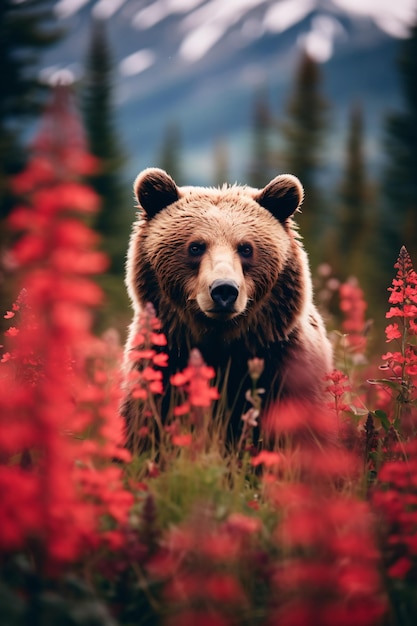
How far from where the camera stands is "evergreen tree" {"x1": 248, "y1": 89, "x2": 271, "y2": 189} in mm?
41722

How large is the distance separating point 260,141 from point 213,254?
42.5 metres

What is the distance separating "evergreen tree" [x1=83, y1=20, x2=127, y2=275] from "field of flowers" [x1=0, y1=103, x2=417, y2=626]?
27.8 metres

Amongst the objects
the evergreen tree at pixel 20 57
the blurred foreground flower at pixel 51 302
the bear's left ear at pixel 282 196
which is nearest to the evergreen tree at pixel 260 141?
the evergreen tree at pixel 20 57

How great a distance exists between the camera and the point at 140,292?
455cm

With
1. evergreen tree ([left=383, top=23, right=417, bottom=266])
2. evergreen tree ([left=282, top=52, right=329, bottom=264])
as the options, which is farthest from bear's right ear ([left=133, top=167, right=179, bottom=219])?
evergreen tree ([left=383, top=23, right=417, bottom=266])

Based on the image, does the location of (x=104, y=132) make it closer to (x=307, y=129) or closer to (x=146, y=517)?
(x=307, y=129)

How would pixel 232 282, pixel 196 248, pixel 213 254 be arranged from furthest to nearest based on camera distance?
1. pixel 196 248
2. pixel 213 254
3. pixel 232 282

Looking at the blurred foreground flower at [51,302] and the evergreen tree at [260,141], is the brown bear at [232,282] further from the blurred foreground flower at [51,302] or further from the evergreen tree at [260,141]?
the evergreen tree at [260,141]

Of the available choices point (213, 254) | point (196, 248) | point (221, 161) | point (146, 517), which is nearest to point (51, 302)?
point (146, 517)

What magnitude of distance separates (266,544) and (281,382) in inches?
58.1

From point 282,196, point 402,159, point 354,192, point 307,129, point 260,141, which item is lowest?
point 282,196

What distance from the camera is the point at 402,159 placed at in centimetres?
3528

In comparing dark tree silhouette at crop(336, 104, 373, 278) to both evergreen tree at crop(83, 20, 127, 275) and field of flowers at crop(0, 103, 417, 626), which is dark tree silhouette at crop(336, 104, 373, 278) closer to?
evergreen tree at crop(83, 20, 127, 275)

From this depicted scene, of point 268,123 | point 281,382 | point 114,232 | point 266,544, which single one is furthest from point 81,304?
point 268,123
